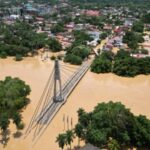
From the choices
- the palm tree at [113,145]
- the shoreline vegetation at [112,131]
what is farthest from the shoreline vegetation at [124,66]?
the palm tree at [113,145]

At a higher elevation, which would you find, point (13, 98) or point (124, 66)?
point (124, 66)

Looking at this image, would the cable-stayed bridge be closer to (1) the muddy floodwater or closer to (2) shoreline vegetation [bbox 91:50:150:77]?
(1) the muddy floodwater

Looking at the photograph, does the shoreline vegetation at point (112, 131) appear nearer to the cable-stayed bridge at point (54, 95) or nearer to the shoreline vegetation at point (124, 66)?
the cable-stayed bridge at point (54, 95)

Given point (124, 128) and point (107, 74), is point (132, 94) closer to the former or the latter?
point (107, 74)

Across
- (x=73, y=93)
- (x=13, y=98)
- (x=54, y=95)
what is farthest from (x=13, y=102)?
(x=73, y=93)

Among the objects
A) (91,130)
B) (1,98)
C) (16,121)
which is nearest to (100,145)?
(91,130)

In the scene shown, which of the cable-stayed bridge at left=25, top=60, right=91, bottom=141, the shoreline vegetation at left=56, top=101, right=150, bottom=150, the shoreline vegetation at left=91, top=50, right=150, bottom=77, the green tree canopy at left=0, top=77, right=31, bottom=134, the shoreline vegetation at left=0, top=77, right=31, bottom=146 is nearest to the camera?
the shoreline vegetation at left=56, top=101, right=150, bottom=150

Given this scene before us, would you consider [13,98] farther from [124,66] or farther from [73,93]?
[124,66]

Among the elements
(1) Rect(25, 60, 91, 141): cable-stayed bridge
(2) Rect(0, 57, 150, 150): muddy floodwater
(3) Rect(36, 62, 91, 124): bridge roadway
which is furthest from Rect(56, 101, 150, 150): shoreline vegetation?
(3) Rect(36, 62, 91, 124): bridge roadway
